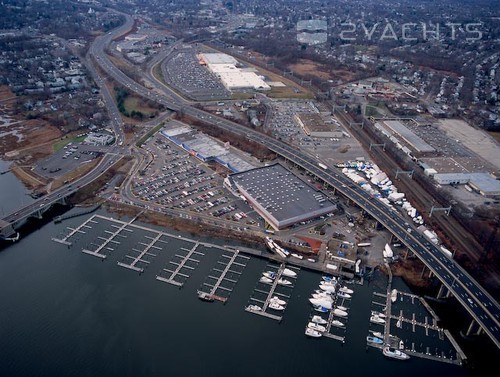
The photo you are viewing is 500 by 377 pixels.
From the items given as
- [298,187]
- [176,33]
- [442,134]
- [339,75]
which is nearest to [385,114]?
[442,134]

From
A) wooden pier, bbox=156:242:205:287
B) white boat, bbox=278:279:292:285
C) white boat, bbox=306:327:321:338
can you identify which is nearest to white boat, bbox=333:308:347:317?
white boat, bbox=306:327:321:338

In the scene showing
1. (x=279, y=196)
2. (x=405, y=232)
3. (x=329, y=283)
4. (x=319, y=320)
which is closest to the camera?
(x=319, y=320)

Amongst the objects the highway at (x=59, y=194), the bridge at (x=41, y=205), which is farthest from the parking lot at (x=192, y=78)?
the bridge at (x=41, y=205)

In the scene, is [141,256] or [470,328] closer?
[470,328]

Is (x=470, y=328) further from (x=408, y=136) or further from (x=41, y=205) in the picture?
(x=41, y=205)

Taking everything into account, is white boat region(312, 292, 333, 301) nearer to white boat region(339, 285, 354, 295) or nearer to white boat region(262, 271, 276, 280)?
white boat region(339, 285, 354, 295)

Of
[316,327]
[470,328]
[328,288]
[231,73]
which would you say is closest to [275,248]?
[328,288]
